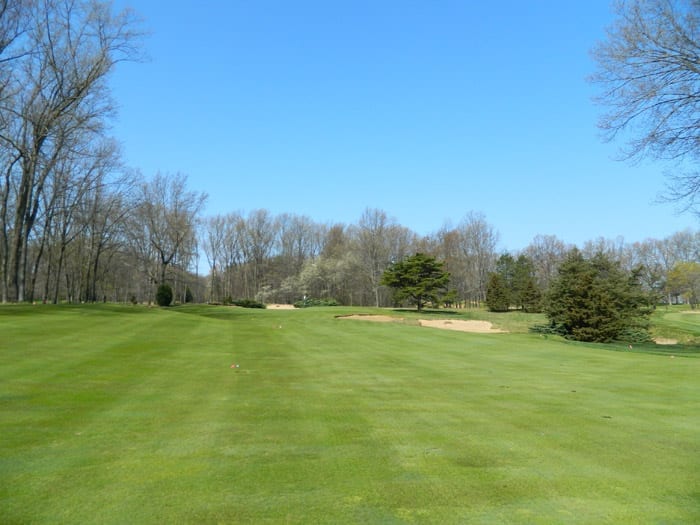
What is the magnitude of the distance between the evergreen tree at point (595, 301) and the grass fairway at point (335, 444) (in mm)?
17085

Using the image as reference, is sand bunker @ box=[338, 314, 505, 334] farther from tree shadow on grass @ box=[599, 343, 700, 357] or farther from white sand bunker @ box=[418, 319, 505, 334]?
tree shadow on grass @ box=[599, 343, 700, 357]

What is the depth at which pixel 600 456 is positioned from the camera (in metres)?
5.16

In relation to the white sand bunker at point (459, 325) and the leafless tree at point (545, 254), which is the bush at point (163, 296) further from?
the leafless tree at point (545, 254)

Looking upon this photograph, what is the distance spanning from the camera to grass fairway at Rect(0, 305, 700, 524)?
3.78 meters

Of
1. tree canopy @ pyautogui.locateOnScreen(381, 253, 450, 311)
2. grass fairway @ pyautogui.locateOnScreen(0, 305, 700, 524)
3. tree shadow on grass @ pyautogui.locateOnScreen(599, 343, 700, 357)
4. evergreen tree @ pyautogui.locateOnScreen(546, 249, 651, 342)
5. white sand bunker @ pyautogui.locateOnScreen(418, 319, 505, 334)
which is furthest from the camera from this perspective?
tree canopy @ pyautogui.locateOnScreen(381, 253, 450, 311)

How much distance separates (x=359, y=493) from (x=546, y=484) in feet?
5.49

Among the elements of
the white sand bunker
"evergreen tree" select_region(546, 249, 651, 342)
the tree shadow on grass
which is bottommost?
the tree shadow on grass

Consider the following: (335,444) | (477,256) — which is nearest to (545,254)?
(477,256)

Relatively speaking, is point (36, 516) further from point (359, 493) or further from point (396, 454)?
point (396, 454)

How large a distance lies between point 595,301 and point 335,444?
26280 mm

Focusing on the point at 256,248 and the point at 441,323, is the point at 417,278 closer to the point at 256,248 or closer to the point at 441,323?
the point at 441,323

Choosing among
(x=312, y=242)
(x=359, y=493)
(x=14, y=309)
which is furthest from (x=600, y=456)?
(x=312, y=242)

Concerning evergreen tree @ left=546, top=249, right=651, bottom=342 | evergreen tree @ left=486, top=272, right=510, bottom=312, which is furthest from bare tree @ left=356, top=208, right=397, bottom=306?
evergreen tree @ left=546, top=249, right=651, bottom=342

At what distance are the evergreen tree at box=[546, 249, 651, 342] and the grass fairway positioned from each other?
17.1 meters
